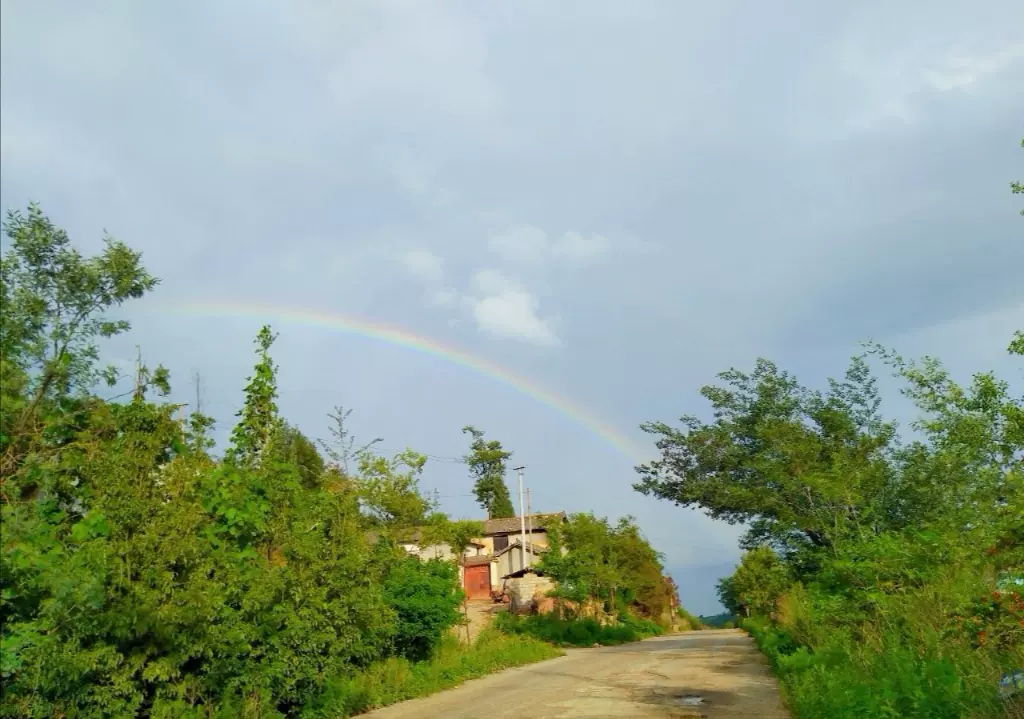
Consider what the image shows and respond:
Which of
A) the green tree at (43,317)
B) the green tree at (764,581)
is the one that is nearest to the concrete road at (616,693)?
the green tree at (764,581)

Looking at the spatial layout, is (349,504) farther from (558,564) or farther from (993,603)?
(558,564)

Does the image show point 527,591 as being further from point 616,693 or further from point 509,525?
point 616,693

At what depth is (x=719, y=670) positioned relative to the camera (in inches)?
731

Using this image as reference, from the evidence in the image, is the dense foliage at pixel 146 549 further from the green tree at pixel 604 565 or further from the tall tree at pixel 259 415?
the green tree at pixel 604 565

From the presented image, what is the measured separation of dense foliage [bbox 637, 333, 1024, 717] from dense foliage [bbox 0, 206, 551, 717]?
22.5 feet

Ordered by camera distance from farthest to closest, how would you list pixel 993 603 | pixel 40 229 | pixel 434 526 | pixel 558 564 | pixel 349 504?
1. pixel 558 564
2. pixel 434 526
3. pixel 349 504
4. pixel 993 603
5. pixel 40 229

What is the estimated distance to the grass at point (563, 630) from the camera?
98.5 feet

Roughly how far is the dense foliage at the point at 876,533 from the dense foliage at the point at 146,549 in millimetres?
6872

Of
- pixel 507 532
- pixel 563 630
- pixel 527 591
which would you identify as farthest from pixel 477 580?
pixel 563 630

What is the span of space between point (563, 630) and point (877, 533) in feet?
60.1

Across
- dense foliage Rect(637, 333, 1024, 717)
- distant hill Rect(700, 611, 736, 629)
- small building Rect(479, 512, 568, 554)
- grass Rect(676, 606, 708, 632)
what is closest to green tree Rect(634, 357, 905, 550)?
dense foliage Rect(637, 333, 1024, 717)

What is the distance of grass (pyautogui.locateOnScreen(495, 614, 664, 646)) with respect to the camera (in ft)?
98.5

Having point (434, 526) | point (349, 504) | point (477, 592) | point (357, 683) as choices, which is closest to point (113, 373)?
point (349, 504)

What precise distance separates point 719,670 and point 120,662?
49.2ft
